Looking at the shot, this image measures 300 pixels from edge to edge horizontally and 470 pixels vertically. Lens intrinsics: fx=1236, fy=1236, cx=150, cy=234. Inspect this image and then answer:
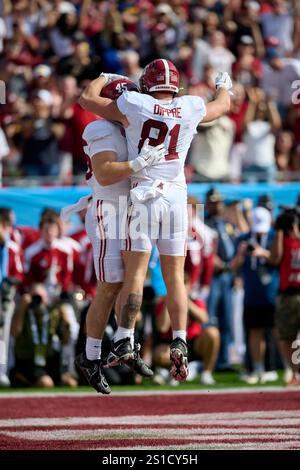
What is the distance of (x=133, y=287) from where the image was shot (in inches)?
329

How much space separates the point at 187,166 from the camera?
48.4ft

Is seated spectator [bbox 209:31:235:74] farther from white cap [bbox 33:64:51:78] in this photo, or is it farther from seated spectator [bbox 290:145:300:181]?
white cap [bbox 33:64:51:78]

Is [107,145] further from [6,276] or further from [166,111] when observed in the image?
[6,276]

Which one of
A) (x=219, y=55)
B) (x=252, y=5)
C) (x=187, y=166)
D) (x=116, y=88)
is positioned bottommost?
(x=187, y=166)

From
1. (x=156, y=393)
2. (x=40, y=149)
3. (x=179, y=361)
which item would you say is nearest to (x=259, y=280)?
(x=156, y=393)

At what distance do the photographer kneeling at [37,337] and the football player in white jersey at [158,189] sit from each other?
13.4ft

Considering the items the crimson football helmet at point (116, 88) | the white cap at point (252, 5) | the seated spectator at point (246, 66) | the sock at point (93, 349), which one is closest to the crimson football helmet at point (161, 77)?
the crimson football helmet at point (116, 88)

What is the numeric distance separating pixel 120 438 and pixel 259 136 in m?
7.46

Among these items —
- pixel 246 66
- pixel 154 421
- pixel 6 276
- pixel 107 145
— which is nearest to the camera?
pixel 107 145

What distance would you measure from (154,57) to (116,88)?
7.33 m

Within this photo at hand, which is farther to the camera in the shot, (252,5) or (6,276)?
(252,5)

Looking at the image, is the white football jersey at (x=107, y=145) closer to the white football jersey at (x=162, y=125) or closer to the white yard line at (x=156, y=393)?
the white football jersey at (x=162, y=125)

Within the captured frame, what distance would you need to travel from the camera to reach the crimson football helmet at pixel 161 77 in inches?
327
